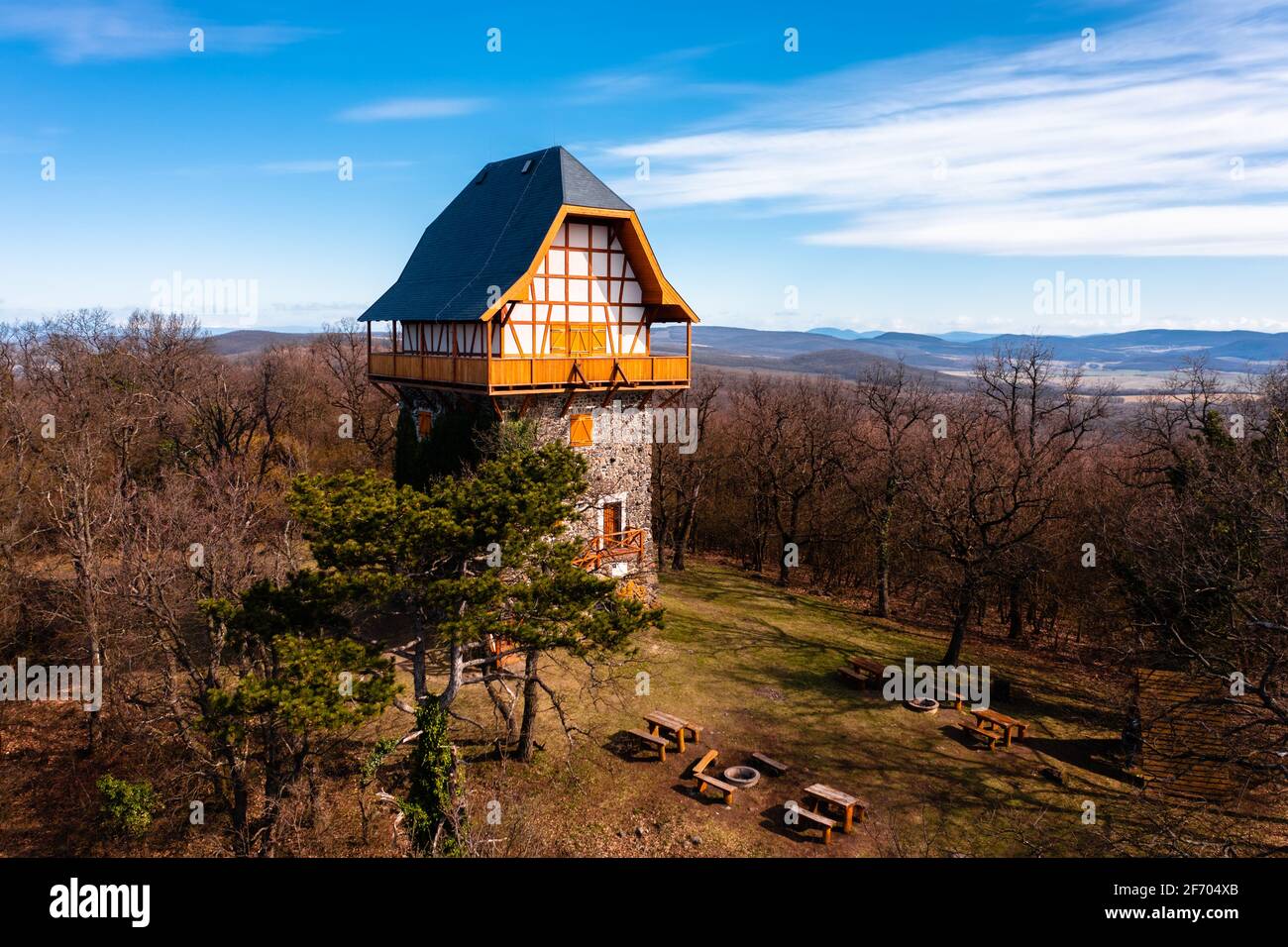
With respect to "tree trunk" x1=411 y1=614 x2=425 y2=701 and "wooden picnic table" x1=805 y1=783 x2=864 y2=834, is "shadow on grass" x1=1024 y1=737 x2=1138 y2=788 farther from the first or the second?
"tree trunk" x1=411 y1=614 x2=425 y2=701

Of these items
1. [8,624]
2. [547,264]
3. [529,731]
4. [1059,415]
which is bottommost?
[529,731]

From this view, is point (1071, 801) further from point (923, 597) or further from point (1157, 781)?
point (923, 597)

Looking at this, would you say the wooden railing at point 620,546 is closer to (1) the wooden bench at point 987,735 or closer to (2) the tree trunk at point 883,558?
(2) the tree trunk at point 883,558

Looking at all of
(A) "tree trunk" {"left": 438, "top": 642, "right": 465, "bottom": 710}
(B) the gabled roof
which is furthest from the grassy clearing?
(B) the gabled roof

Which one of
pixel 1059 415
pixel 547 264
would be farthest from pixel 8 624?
pixel 1059 415
